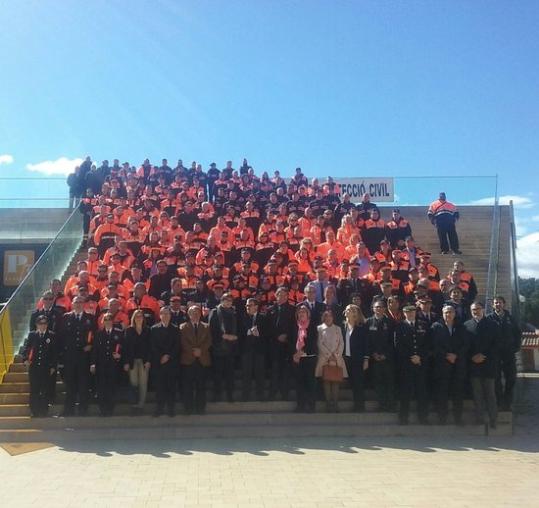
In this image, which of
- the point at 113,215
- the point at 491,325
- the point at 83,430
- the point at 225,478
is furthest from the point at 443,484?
the point at 113,215

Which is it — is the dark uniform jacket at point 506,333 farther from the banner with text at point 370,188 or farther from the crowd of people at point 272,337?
the banner with text at point 370,188

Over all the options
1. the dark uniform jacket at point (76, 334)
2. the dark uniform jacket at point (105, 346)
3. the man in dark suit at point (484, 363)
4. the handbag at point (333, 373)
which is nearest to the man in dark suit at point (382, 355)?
the handbag at point (333, 373)

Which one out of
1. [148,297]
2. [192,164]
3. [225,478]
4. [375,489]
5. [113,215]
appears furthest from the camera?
[192,164]

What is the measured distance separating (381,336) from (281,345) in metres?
1.63

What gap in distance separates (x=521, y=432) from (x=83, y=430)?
22.3 ft

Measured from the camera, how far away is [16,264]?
17.1m

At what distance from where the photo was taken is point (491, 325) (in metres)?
8.75

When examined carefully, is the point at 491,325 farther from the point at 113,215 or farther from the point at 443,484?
the point at 113,215

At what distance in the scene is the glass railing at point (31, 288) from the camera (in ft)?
34.4

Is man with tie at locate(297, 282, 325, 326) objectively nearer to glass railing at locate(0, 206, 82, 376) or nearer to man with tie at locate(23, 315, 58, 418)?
man with tie at locate(23, 315, 58, 418)

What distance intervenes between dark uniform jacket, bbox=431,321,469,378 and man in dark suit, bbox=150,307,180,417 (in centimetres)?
402

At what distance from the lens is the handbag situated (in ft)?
29.3

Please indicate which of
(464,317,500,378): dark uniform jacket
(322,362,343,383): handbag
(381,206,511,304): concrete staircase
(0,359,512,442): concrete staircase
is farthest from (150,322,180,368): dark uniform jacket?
(381,206,511,304): concrete staircase

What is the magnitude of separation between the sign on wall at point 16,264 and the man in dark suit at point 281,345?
417 inches
